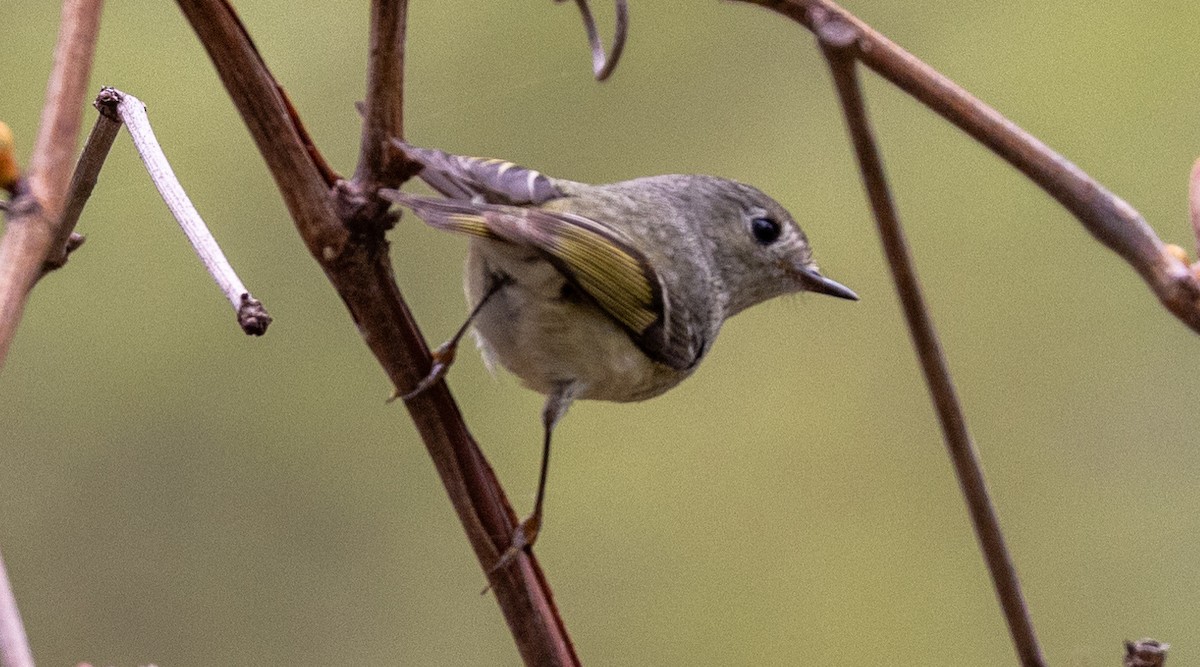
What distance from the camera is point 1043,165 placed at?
535 millimetres

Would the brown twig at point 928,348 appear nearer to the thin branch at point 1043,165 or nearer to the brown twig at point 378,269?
the thin branch at point 1043,165

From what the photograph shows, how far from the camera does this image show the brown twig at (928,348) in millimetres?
501

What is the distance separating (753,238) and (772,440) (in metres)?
0.93

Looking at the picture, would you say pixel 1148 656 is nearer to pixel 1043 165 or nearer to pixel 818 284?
pixel 1043 165

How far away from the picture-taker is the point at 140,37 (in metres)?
2.67

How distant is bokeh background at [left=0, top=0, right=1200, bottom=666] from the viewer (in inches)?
99.8

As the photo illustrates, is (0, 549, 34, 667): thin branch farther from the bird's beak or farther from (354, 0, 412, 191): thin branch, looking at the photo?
the bird's beak

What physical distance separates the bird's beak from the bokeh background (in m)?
0.80

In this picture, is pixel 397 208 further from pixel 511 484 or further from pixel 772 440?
pixel 772 440

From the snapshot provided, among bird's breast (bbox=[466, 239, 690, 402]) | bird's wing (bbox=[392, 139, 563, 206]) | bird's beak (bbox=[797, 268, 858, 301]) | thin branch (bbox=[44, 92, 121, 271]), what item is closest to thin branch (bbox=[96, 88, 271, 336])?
thin branch (bbox=[44, 92, 121, 271])

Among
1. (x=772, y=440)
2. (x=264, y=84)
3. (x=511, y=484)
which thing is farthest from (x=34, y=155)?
(x=772, y=440)

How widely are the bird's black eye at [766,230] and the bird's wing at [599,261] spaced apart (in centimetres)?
23

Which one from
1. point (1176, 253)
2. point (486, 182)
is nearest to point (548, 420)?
point (486, 182)

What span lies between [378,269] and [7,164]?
312 mm
